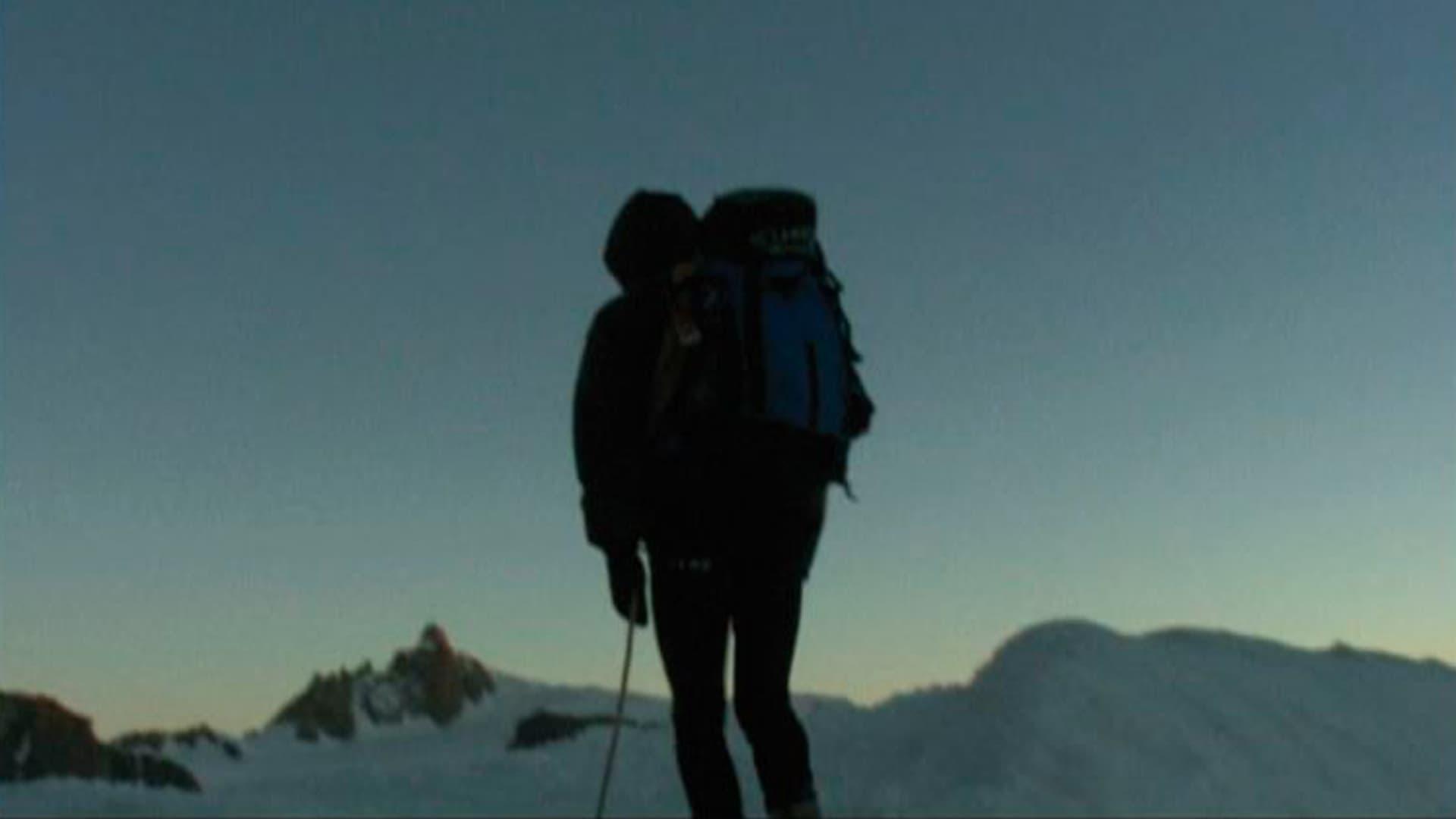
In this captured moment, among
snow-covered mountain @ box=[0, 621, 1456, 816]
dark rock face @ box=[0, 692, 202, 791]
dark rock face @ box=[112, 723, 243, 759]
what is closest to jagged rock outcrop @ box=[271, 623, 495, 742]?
dark rock face @ box=[112, 723, 243, 759]

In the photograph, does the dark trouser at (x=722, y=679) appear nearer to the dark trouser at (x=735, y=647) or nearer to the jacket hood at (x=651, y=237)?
the dark trouser at (x=735, y=647)

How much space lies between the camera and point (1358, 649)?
32.9 ft

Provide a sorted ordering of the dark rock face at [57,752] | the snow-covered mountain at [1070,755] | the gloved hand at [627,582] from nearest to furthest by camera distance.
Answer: the gloved hand at [627,582] < the snow-covered mountain at [1070,755] < the dark rock face at [57,752]

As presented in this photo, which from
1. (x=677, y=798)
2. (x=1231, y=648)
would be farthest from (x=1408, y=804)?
(x=677, y=798)

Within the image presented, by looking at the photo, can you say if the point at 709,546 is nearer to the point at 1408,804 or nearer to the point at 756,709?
the point at 756,709

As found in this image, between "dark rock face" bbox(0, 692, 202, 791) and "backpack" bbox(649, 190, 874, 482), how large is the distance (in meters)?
5.04

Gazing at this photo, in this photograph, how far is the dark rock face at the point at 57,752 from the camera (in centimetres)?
1142

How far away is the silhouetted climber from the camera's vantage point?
5613mm

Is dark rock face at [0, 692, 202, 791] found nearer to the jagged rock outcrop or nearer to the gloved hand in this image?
the gloved hand

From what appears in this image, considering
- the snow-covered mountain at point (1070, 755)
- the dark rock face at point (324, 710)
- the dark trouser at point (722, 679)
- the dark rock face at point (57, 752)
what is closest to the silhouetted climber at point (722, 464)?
the dark trouser at point (722, 679)

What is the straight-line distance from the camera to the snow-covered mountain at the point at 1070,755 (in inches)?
286

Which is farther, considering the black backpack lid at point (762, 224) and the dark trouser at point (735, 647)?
the black backpack lid at point (762, 224)

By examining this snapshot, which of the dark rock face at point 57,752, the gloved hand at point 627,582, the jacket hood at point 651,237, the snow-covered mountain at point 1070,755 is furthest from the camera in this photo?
the dark rock face at point 57,752

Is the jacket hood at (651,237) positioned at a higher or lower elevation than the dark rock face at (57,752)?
higher
